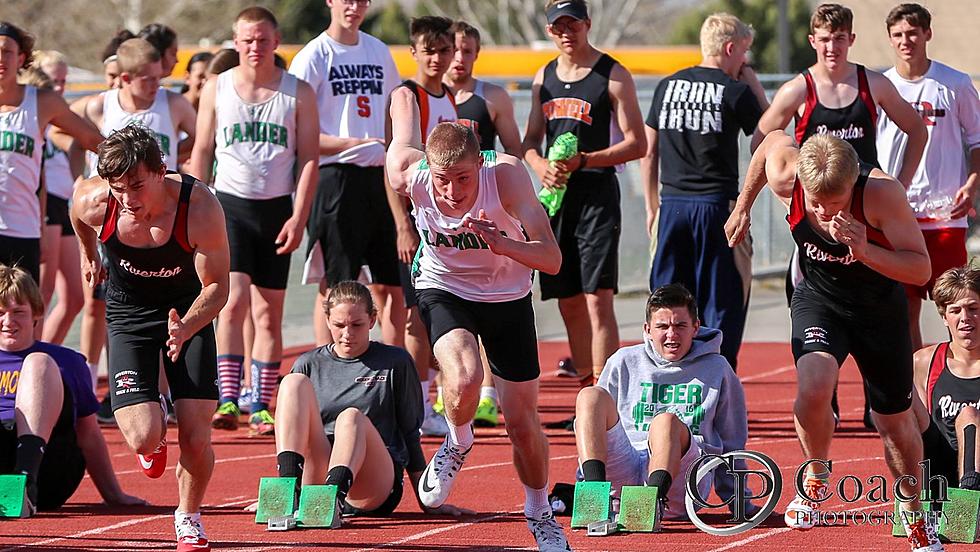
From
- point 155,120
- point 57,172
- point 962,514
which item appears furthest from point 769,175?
point 57,172

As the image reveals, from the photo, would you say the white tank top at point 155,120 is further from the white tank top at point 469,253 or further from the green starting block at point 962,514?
the green starting block at point 962,514

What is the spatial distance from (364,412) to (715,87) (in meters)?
3.24

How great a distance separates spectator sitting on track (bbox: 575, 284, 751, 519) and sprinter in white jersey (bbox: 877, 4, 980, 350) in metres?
2.24

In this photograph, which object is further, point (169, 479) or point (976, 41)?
point (976, 41)

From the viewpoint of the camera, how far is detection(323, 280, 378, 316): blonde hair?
25.0ft

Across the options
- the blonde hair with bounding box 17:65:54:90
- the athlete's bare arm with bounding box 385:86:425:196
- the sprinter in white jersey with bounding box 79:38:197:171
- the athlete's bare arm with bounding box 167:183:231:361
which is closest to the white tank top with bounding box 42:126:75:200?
the blonde hair with bounding box 17:65:54:90

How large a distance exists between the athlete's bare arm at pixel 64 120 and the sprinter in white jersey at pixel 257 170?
841 mm

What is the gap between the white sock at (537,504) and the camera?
251 inches

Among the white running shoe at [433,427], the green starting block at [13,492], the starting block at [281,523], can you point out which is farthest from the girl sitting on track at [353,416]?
the white running shoe at [433,427]

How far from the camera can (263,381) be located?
9438mm

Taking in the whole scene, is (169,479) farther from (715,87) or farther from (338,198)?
(715,87)

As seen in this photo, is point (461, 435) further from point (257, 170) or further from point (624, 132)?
point (624, 132)

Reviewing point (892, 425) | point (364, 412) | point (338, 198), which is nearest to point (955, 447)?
point (892, 425)

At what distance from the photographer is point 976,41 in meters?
36.0
